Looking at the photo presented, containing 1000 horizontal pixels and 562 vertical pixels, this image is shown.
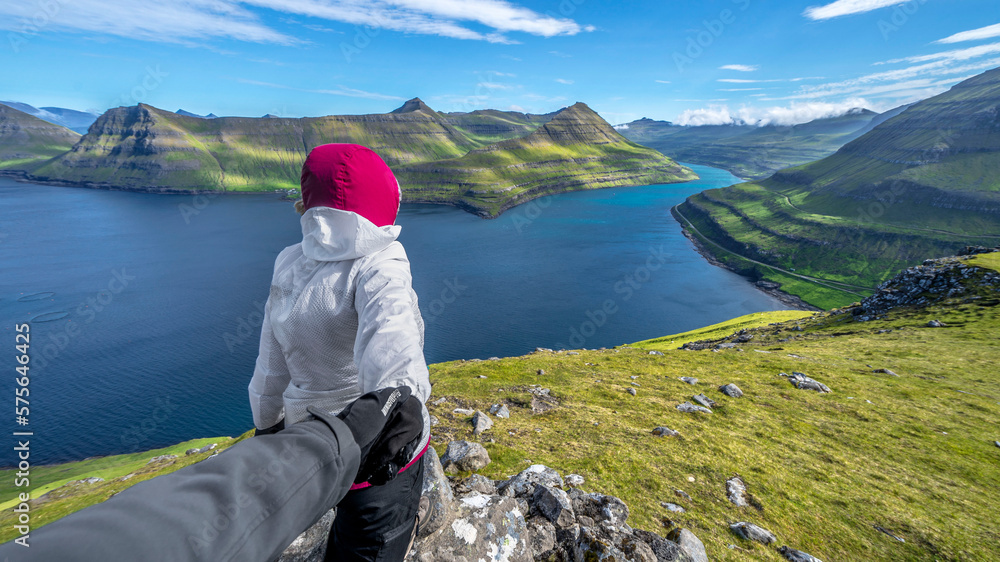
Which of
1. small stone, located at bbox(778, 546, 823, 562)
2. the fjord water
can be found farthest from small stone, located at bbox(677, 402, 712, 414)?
the fjord water

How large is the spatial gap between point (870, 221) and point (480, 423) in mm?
204578

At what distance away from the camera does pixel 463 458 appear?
10.8 metres

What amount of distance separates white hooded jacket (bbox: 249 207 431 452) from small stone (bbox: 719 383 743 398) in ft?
66.4

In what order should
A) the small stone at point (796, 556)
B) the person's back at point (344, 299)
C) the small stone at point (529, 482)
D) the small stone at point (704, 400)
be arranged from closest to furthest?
the person's back at point (344, 299)
the small stone at point (529, 482)
the small stone at point (796, 556)
the small stone at point (704, 400)

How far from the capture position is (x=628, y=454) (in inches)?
492

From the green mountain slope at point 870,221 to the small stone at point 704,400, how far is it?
114009 mm

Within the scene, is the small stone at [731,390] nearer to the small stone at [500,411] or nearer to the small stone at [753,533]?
the small stone at [500,411]

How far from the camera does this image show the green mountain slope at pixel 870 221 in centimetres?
12688

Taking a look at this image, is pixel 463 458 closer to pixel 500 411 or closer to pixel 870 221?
pixel 500 411

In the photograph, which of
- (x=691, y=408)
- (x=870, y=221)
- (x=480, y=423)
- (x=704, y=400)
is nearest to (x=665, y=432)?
(x=691, y=408)

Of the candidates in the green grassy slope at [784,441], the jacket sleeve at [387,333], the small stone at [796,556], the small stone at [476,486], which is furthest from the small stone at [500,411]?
the jacket sleeve at [387,333]

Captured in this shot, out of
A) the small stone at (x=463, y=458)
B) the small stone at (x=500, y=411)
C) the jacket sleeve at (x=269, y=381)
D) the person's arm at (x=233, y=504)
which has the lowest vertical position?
the small stone at (x=500, y=411)

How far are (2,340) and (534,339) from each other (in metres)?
94.5

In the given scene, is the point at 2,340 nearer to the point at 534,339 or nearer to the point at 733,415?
the point at 534,339
